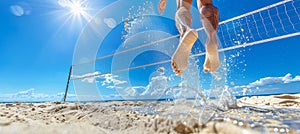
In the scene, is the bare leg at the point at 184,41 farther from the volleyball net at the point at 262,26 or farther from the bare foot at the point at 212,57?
the volleyball net at the point at 262,26

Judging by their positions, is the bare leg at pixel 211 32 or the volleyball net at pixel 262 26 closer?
the bare leg at pixel 211 32

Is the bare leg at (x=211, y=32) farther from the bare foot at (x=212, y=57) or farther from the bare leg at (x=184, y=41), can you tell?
the bare leg at (x=184, y=41)

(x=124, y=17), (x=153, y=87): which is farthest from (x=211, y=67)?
(x=124, y=17)

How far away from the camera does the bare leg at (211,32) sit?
125 cm

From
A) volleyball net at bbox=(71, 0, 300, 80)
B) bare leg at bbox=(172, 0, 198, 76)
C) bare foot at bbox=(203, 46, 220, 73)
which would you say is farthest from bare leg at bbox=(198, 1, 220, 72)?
volleyball net at bbox=(71, 0, 300, 80)

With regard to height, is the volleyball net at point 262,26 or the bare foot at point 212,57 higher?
the volleyball net at point 262,26

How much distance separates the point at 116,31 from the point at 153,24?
3.35 ft

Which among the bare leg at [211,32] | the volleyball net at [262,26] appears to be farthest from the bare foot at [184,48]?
the volleyball net at [262,26]

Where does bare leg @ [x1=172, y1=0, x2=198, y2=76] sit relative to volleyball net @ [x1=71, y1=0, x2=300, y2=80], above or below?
below

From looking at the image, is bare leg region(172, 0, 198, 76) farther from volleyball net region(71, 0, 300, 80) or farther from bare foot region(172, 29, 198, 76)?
volleyball net region(71, 0, 300, 80)

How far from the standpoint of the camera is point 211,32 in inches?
50.5

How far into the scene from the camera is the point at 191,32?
1202 mm

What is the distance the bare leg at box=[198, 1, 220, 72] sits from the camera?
1245mm

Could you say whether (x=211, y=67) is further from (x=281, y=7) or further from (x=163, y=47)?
(x=163, y=47)
